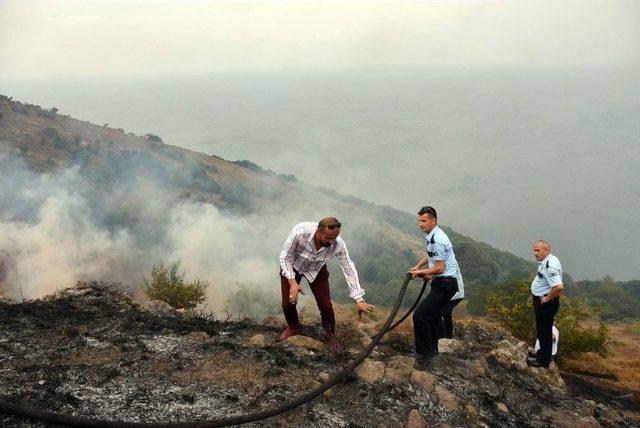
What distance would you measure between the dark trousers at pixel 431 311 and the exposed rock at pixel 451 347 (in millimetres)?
522

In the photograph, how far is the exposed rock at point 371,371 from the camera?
14.8 feet

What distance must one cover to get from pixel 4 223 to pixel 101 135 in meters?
22.9

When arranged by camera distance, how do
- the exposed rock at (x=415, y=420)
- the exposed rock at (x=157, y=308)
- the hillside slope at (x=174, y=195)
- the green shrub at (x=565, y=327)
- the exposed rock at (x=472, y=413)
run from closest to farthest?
the exposed rock at (x=415, y=420)
the exposed rock at (x=472, y=413)
the exposed rock at (x=157, y=308)
the green shrub at (x=565, y=327)
the hillside slope at (x=174, y=195)

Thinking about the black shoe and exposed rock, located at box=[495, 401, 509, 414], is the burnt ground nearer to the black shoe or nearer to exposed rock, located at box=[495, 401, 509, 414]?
exposed rock, located at box=[495, 401, 509, 414]

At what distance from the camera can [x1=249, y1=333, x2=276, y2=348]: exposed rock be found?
17.2 ft

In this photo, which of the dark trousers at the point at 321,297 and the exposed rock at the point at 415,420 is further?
the dark trousers at the point at 321,297

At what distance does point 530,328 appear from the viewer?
26.3ft

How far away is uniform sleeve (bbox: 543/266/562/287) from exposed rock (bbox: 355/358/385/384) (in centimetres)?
244

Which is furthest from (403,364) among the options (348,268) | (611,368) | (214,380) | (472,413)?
(611,368)

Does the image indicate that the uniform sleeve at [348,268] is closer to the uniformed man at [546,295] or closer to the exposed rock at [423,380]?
the exposed rock at [423,380]

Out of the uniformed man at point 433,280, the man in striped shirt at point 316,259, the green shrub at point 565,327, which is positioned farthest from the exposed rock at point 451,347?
the green shrub at point 565,327

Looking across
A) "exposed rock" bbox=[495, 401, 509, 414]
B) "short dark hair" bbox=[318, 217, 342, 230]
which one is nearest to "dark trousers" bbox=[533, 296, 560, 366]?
"exposed rock" bbox=[495, 401, 509, 414]

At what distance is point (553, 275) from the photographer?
5402 mm

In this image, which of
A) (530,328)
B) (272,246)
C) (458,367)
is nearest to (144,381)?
(458,367)
